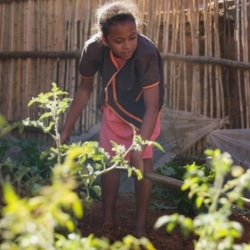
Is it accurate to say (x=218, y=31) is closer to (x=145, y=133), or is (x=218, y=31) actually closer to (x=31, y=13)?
(x=31, y=13)

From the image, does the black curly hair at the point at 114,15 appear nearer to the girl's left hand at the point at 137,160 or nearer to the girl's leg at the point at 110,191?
the girl's left hand at the point at 137,160

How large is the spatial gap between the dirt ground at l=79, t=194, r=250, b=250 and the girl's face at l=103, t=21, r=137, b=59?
3.16ft

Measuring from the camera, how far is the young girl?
3.48 metres

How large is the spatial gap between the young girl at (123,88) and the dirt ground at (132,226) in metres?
0.09

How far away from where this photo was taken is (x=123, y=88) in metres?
3.76

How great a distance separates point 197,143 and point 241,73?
2.19 ft

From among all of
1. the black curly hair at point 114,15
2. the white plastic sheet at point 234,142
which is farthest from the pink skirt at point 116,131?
the white plastic sheet at point 234,142

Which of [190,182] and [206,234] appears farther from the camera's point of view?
[206,234]

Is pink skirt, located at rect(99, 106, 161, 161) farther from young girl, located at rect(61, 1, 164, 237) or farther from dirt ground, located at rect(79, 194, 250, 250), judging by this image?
dirt ground, located at rect(79, 194, 250, 250)

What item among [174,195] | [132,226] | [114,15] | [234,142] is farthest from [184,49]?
[114,15]

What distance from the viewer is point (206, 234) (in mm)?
1673

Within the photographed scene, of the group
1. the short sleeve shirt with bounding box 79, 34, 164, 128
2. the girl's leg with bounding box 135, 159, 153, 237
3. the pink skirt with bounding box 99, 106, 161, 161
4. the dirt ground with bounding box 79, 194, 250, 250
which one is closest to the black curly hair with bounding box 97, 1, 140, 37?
the short sleeve shirt with bounding box 79, 34, 164, 128

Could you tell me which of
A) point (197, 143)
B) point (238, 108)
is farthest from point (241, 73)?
point (197, 143)

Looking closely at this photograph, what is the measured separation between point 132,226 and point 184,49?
7.37ft
